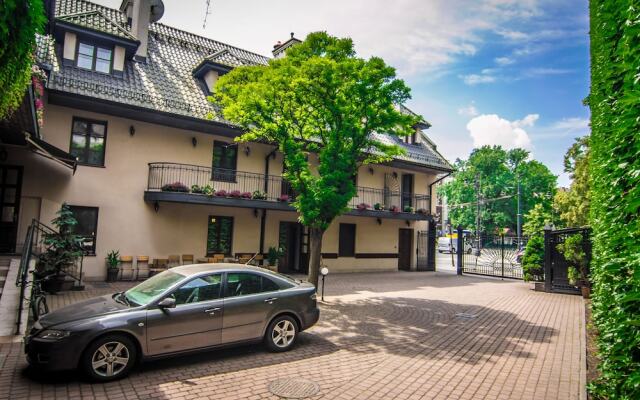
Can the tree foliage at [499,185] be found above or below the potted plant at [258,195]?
above

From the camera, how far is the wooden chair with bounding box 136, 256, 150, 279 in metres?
14.2

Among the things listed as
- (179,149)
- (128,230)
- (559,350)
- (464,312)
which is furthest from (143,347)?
(179,149)

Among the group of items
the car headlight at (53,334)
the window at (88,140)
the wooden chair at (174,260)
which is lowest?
the car headlight at (53,334)

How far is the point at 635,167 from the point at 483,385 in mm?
4532

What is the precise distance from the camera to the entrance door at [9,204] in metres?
12.2

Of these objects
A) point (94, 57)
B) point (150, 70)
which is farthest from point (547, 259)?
point (94, 57)

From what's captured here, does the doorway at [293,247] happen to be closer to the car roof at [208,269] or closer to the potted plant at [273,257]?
the potted plant at [273,257]

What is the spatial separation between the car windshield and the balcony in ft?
26.7

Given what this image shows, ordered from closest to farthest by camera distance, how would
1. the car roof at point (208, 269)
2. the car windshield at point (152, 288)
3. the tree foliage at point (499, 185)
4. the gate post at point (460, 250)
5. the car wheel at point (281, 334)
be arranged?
the car windshield at point (152, 288) → the car roof at point (208, 269) → the car wheel at point (281, 334) → the gate post at point (460, 250) → the tree foliage at point (499, 185)

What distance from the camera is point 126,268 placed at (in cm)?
1402

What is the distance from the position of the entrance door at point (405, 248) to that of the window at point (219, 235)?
38.0ft

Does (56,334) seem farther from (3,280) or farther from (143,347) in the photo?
(3,280)

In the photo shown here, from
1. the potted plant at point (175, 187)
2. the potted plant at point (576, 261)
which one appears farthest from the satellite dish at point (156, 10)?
the potted plant at point (576, 261)

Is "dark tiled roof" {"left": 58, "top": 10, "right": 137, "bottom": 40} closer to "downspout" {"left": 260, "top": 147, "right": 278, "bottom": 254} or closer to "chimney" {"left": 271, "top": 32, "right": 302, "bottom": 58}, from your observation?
"downspout" {"left": 260, "top": 147, "right": 278, "bottom": 254}
